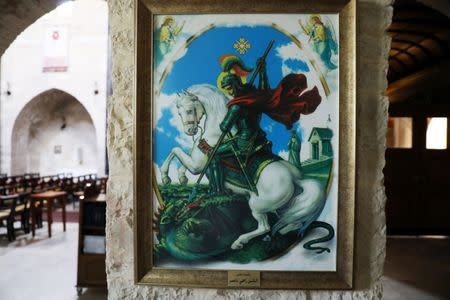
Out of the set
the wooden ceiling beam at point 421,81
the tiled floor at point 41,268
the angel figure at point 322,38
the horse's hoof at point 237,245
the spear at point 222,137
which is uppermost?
the wooden ceiling beam at point 421,81

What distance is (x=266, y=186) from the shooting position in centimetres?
160

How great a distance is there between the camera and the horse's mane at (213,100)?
160 centimetres

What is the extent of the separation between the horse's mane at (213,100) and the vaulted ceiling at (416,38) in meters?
3.58

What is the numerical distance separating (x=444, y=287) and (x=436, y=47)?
13.0 feet

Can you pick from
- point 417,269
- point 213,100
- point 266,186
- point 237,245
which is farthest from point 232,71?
point 417,269

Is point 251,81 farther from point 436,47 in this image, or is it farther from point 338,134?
point 436,47

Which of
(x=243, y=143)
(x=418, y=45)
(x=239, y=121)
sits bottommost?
(x=243, y=143)

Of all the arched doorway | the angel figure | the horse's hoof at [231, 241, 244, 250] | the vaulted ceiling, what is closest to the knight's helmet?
the angel figure

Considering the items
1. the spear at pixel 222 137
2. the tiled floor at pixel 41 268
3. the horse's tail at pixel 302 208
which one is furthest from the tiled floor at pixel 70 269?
the spear at pixel 222 137

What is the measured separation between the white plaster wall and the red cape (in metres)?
12.1

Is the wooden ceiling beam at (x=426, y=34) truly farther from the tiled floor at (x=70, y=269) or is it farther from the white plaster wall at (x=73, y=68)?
the white plaster wall at (x=73, y=68)

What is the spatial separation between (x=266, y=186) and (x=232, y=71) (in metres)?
0.65

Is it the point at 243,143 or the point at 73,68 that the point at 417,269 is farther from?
the point at 73,68

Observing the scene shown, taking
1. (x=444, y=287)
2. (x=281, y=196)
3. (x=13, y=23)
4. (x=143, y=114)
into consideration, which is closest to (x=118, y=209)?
(x=143, y=114)
